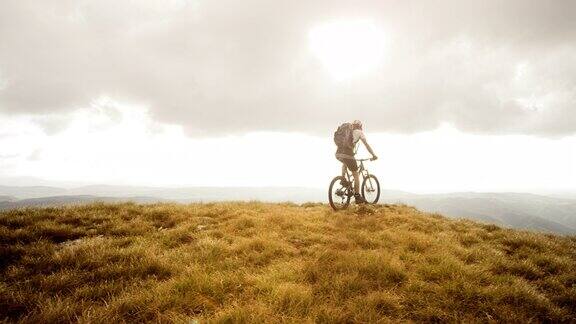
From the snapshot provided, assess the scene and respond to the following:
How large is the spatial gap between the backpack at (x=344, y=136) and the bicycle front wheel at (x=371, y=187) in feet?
8.04

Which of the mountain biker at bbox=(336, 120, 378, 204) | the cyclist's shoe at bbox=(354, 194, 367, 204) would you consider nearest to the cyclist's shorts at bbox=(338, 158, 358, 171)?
the mountain biker at bbox=(336, 120, 378, 204)

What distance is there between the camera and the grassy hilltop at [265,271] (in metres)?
5.52

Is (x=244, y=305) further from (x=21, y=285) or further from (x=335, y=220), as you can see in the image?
(x=335, y=220)

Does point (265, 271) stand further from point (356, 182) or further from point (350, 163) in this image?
point (356, 182)

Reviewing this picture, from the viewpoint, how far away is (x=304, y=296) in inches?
228

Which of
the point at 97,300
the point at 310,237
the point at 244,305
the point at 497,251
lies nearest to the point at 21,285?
the point at 97,300

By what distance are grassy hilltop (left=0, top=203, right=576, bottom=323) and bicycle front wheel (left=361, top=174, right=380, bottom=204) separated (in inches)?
185

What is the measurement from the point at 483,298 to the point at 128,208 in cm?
1143

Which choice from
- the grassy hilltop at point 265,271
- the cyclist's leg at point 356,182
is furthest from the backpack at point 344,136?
the grassy hilltop at point 265,271

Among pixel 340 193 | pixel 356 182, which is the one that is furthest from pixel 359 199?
pixel 340 193

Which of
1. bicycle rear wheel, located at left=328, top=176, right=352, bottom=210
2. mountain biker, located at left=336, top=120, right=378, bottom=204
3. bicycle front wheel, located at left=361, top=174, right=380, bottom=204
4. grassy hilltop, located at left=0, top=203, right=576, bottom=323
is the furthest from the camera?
bicycle front wheel, located at left=361, top=174, right=380, bottom=204

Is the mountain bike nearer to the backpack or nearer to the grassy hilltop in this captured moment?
the backpack

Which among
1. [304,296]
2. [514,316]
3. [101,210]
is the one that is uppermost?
[101,210]

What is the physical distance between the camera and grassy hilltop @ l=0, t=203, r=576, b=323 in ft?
18.1
